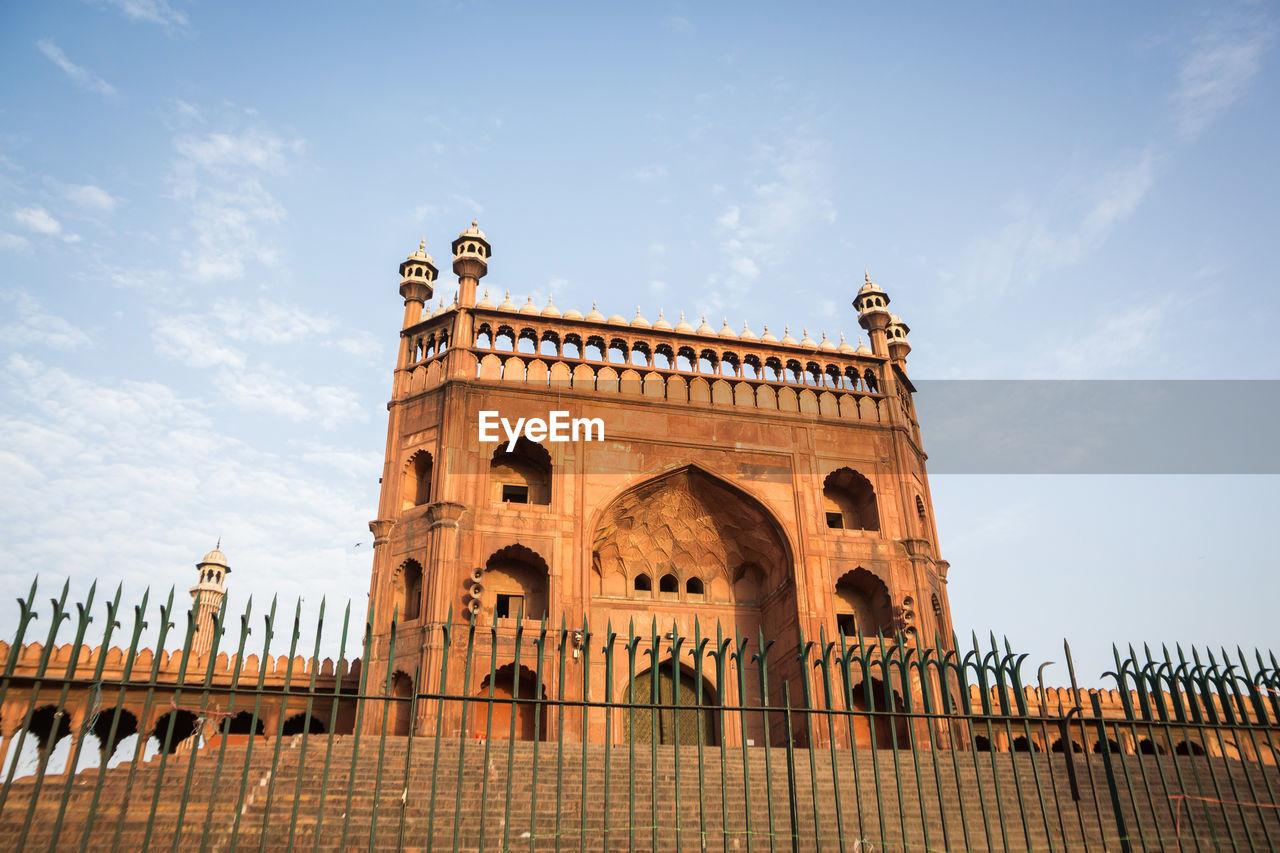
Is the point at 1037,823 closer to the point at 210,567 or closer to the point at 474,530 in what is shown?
→ the point at 474,530

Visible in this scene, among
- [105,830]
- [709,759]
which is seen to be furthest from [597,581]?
[105,830]

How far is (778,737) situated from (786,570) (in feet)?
10.8

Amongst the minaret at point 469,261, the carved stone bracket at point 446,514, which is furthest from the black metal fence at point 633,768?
the minaret at point 469,261

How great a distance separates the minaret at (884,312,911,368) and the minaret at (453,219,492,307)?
976cm

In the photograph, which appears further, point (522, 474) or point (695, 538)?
A: point (695, 538)

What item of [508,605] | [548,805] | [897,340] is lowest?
[548,805]

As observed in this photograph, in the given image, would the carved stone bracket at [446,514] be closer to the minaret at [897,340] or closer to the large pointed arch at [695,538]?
the large pointed arch at [695,538]

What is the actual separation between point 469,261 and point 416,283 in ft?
4.88

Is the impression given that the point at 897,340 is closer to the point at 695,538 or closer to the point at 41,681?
the point at 695,538

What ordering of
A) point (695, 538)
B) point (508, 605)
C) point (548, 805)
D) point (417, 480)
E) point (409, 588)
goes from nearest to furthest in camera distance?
point (548, 805), point (409, 588), point (508, 605), point (417, 480), point (695, 538)

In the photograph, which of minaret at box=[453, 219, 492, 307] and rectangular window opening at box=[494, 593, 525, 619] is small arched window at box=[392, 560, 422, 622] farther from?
minaret at box=[453, 219, 492, 307]

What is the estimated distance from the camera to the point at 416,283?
21.7m

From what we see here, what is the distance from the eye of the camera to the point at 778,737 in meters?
19.0

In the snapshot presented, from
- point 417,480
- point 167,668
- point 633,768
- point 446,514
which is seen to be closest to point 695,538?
point 446,514
